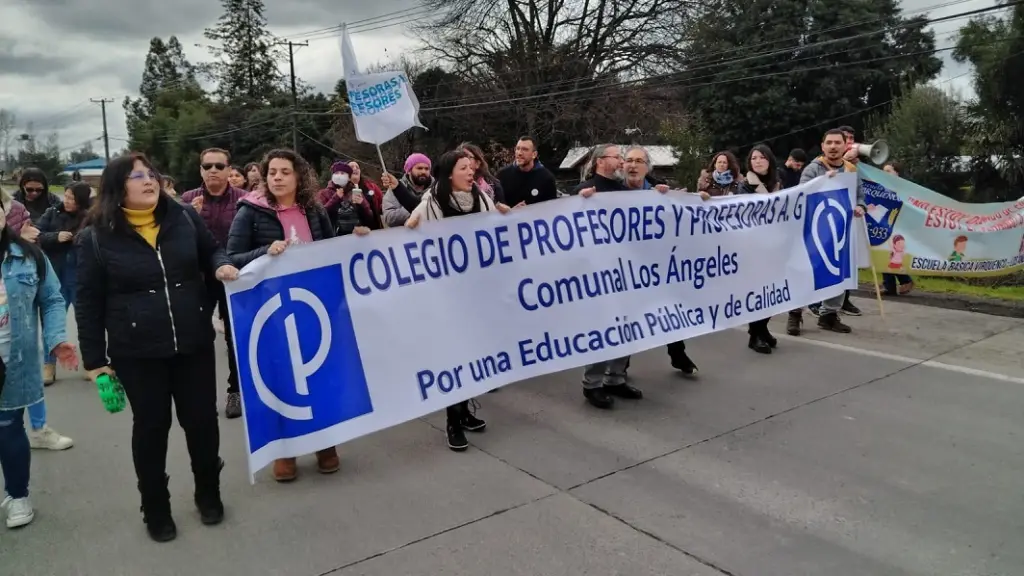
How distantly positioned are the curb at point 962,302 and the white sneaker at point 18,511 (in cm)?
866

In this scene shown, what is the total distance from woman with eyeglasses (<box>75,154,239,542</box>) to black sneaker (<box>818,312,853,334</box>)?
572 cm

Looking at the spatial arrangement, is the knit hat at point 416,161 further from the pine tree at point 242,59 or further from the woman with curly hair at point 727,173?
the pine tree at point 242,59

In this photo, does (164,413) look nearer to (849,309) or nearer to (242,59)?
(849,309)

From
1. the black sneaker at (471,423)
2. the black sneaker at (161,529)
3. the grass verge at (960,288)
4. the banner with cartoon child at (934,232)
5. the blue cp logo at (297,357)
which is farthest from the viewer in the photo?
the grass verge at (960,288)

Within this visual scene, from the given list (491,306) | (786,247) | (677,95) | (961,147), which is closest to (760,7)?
(677,95)

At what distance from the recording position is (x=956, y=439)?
14.9 feet

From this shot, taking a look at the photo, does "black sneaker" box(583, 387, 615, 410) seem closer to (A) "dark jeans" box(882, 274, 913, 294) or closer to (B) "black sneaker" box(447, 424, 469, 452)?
(B) "black sneaker" box(447, 424, 469, 452)

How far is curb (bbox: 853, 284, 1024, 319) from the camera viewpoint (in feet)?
26.6

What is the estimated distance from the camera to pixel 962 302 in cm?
860

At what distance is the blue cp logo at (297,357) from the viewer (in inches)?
147

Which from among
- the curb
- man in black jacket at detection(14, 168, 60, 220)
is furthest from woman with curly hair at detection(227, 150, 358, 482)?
the curb

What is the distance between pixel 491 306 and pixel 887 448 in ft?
8.09

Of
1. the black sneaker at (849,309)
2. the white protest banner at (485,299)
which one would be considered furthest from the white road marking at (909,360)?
the black sneaker at (849,309)

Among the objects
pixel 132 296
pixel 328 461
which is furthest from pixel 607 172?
pixel 132 296
